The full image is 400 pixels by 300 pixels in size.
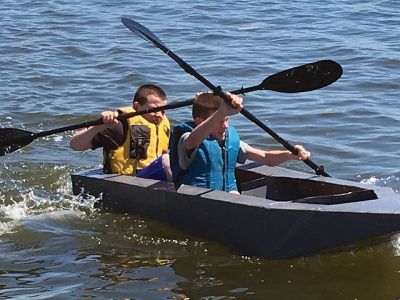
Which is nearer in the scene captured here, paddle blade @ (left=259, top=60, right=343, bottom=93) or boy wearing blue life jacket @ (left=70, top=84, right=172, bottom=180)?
paddle blade @ (left=259, top=60, right=343, bottom=93)

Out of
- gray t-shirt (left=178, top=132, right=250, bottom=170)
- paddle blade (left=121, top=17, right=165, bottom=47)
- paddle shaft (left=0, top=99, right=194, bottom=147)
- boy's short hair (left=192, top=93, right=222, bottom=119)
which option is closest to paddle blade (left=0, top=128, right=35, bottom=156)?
paddle shaft (left=0, top=99, right=194, bottom=147)

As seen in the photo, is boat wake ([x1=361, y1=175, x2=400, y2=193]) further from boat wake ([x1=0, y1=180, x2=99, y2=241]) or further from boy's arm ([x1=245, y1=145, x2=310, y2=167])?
boat wake ([x1=0, y1=180, x2=99, y2=241])

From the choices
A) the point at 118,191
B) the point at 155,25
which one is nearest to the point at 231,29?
the point at 155,25

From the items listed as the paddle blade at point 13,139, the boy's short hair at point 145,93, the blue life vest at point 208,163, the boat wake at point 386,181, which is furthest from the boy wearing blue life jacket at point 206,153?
the boat wake at point 386,181

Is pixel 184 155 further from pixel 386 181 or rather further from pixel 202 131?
pixel 386 181

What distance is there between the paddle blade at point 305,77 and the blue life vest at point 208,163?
462 millimetres

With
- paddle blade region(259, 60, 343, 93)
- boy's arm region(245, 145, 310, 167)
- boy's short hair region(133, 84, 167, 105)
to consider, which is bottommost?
boy's arm region(245, 145, 310, 167)

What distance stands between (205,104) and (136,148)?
3.37 feet

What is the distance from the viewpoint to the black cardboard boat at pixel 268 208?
5.45 metres

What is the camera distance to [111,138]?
6.84 metres

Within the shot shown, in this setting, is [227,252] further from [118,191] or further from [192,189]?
[118,191]

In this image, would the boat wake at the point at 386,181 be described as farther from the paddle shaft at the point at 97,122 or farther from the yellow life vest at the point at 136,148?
the paddle shaft at the point at 97,122

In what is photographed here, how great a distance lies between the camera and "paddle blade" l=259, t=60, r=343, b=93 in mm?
5984

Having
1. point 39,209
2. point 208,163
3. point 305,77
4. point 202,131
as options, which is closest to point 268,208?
point 202,131
